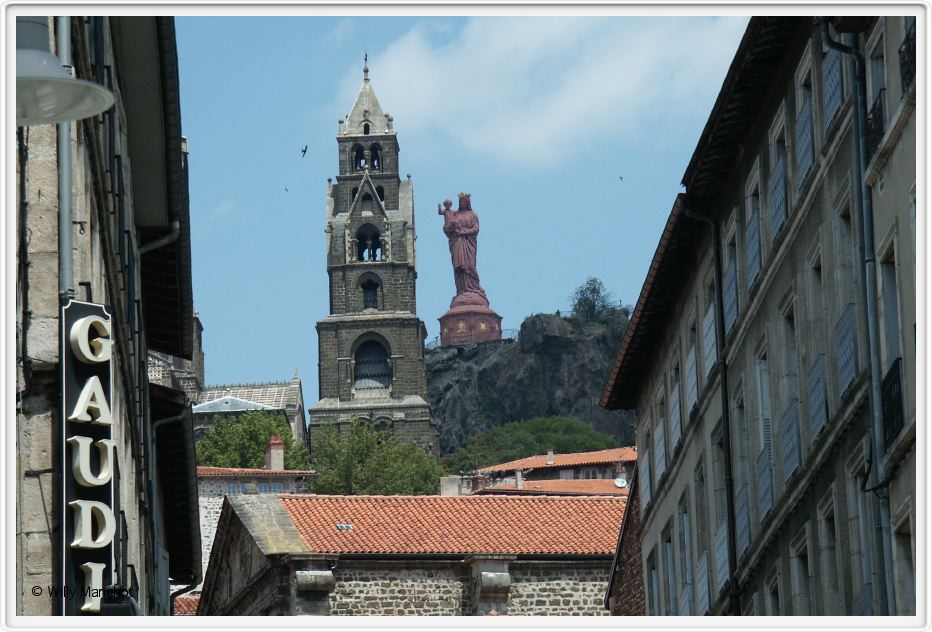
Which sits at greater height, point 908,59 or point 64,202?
point 908,59

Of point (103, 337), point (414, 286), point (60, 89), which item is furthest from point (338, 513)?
point (414, 286)

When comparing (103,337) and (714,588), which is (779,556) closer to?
(714,588)

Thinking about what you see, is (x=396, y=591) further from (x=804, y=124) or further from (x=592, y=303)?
(x=592, y=303)

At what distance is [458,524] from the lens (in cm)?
4662

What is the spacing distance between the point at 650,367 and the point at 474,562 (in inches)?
299

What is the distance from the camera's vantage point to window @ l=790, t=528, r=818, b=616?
24703 mm

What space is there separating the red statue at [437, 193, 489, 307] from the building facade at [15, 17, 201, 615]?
491ft

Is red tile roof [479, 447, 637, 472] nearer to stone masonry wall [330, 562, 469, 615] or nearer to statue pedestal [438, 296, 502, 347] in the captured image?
statue pedestal [438, 296, 502, 347]

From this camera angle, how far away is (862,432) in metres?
21.2

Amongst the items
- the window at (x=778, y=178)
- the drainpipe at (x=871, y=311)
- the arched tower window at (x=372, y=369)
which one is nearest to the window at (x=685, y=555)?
the window at (x=778, y=178)

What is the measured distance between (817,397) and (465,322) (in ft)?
505

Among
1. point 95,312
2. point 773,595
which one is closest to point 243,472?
point 773,595

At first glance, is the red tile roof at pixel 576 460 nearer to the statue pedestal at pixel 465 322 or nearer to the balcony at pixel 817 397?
the statue pedestal at pixel 465 322

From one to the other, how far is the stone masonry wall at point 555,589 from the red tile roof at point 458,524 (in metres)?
0.36
